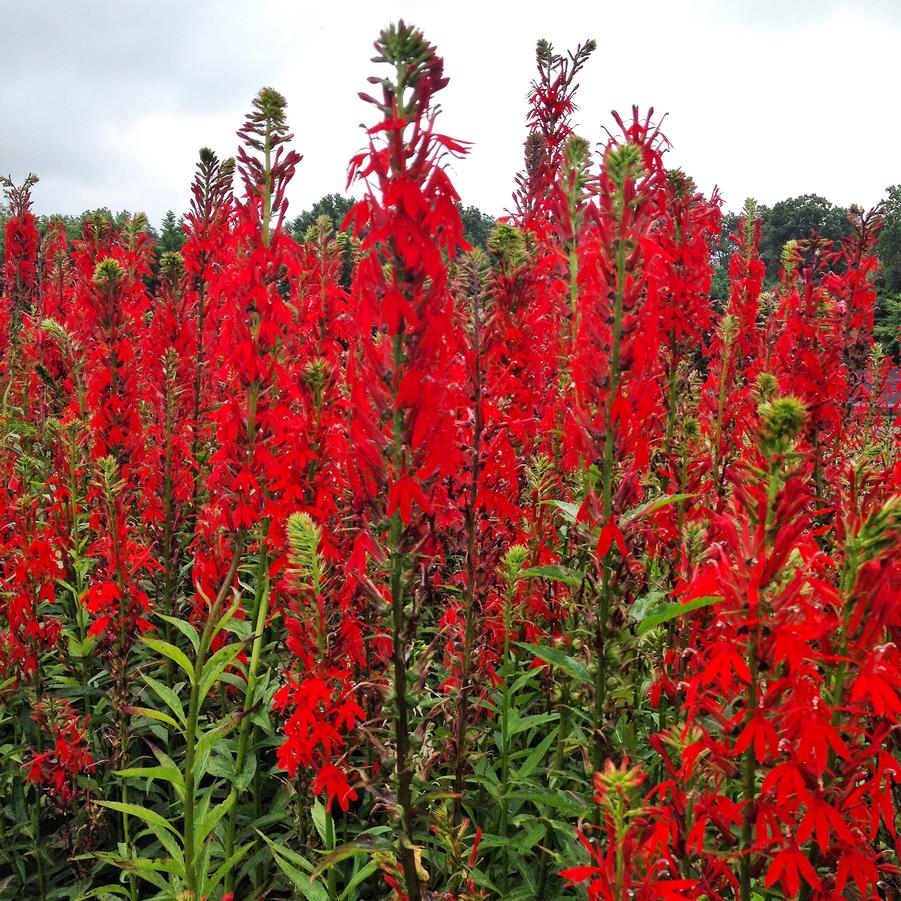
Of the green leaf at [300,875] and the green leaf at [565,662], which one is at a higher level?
the green leaf at [565,662]

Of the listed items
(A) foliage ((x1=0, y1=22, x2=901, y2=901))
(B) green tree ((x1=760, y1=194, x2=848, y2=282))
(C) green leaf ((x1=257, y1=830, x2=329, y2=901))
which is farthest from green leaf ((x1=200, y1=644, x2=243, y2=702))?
(B) green tree ((x1=760, y1=194, x2=848, y2=282))

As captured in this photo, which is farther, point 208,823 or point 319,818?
point 319,818

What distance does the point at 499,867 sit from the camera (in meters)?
2.76

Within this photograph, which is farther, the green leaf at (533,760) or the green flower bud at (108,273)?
the green flower bud at (108,273)

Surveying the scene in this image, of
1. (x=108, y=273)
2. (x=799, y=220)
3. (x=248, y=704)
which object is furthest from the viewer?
(x=799, y=220)

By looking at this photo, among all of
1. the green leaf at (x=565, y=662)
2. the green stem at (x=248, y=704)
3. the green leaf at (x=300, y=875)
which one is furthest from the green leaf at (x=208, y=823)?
the green leaf at (x=565, y=662)

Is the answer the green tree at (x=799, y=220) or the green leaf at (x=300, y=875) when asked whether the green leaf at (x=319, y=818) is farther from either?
the green tree at (x=799, y=220)

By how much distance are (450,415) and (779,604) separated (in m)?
0.93

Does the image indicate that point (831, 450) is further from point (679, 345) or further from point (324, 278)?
point (324, 278)

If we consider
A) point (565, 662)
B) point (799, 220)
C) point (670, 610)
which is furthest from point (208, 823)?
point (799, 220)

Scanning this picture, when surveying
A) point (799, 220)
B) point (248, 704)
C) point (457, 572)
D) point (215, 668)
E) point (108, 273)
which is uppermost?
point (799, 220)

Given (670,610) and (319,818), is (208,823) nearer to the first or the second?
(319,818)

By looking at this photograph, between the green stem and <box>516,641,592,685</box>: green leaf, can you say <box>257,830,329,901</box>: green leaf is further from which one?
<box>516,641,592,685</box>: green leaf

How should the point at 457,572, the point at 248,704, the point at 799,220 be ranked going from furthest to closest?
the point at 799,220
the point at 457,572
the point at 248,704
